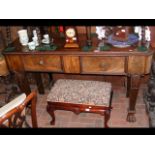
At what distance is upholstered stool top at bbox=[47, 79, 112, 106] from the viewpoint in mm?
2752

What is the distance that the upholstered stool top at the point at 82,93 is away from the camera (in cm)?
275

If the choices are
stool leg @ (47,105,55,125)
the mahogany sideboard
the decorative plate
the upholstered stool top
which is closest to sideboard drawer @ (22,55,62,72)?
the mahogany sideboard

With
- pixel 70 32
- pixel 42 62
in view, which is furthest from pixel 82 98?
pixel 70 32

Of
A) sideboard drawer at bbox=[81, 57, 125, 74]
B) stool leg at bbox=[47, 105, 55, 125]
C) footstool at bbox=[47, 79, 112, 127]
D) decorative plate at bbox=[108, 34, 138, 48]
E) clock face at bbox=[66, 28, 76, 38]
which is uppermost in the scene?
clock face at bbox=[66, 28, 76, 38]

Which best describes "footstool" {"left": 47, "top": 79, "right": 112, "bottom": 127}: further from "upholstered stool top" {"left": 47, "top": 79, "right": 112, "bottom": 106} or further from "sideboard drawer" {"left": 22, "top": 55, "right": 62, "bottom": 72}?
"sideboard drawer" {"left": 22, "top": 55, "right": 62, "bottom": 72}

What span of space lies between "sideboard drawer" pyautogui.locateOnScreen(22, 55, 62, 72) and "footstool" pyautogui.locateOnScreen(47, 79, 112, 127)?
0.98 ft

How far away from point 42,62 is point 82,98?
2.23ft

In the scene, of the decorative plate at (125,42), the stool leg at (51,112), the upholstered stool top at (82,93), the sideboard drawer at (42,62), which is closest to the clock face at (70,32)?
the sideboard drawer at (42,62)

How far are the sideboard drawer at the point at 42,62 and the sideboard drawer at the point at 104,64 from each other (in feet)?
1.11

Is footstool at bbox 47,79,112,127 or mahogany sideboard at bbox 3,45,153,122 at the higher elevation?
mahogany sideboard at bbox 3,45,153,122

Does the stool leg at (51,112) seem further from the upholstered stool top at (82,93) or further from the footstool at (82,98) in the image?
the upholstered stool top at (82,93)

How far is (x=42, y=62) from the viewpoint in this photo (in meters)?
2.84

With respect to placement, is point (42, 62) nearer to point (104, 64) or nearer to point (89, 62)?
point (89, 62)
